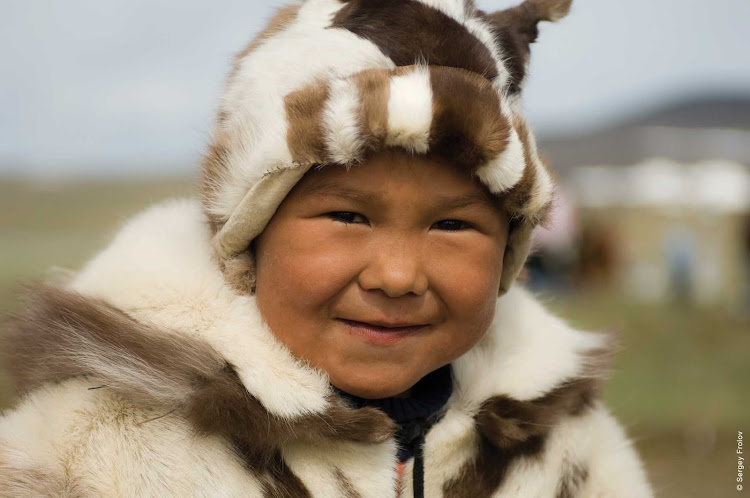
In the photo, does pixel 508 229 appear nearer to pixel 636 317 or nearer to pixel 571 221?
pixel 636 317

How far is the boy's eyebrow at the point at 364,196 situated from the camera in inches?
52.8

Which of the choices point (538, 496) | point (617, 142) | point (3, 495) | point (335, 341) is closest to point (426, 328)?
point (335, 341)

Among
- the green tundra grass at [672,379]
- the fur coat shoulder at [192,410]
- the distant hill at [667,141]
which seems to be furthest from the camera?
the distant hill at [667,141]

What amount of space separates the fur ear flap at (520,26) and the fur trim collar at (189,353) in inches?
25.8

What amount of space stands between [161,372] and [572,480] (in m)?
0.90

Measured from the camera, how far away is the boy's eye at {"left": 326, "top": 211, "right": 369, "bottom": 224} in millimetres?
1372

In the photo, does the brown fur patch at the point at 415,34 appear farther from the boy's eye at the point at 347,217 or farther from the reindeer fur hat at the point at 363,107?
the boy's eye at the point at 347,217

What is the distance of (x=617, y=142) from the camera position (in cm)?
1495

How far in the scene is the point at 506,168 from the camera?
1.38 metres

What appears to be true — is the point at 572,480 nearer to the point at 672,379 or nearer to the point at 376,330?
the point at 376,330

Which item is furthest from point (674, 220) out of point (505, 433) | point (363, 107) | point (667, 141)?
point (363, 107)

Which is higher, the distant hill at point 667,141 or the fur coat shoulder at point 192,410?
the fur coat shoulder at point 192,410

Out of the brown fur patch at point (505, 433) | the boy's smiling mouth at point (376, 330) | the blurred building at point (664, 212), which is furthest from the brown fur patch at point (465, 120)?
the blurred building at point (664, 212)

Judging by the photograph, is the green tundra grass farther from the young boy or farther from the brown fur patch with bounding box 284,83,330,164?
the brown fur patch with bounding box 284,83,330,164
